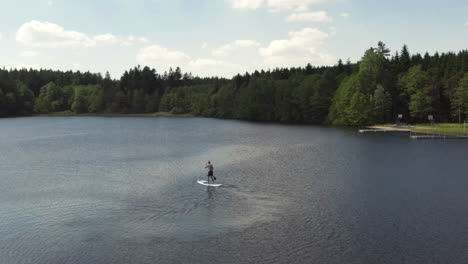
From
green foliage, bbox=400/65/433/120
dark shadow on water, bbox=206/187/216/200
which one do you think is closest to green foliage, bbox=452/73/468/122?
green foliage, bbox=400/65/433/120

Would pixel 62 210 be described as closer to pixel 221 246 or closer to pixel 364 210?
pixel 221 246

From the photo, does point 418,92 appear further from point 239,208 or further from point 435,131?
point 239,208

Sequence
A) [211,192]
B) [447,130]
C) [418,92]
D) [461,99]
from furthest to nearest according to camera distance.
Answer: [418,92]
[461,99]
[447,130]
[211,192]

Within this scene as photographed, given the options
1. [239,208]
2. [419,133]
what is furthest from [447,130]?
[239,208]

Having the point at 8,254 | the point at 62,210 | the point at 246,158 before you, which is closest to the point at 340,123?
the point at 246,158

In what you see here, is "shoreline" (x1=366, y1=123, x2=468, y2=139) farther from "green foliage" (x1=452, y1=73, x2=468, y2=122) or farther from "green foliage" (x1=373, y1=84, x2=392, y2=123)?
"green foliage" (x1=373, y1=84, x2=392, y2=123)

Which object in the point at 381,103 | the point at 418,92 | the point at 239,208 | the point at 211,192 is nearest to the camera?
the point at 239,208

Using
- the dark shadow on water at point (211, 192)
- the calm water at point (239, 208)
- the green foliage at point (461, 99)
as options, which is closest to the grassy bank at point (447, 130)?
the green foliage at point (461, 99)

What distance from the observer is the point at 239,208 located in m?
37.9

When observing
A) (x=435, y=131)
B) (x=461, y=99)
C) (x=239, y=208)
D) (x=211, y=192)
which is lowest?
(x=239, y=208)

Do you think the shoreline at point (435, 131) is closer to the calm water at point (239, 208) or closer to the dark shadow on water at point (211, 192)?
the calm water at point (239, 208)

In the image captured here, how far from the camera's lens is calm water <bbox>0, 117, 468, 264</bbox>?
27625 mm

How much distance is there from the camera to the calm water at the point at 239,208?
90.6 feet

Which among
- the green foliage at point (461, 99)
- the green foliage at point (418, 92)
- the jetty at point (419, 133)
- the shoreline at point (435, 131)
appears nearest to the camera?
the jetty at point (419, 133)
